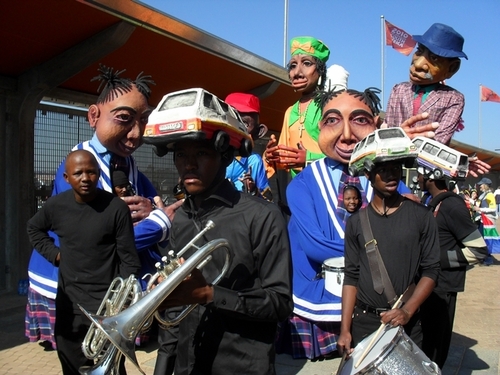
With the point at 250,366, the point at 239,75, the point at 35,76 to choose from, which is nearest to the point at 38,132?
the point at 35,76

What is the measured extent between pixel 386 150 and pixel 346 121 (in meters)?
1.26

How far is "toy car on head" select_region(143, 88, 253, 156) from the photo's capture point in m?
2.15

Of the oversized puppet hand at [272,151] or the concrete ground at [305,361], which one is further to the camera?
the oversized puppet hand at [272,151]

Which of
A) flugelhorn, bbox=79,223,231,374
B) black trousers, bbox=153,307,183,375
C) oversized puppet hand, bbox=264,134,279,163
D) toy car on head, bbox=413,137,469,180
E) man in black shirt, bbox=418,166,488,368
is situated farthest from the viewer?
oversized puppet hand, bbox=264,134,279,163

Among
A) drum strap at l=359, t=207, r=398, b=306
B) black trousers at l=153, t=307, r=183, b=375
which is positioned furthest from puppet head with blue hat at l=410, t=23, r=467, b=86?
black trousers at l=153, t=307, r=183, b=375

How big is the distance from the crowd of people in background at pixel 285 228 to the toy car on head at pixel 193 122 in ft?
0.08

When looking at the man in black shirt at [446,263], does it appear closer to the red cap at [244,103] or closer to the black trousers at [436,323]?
the black trousers at [436,323]

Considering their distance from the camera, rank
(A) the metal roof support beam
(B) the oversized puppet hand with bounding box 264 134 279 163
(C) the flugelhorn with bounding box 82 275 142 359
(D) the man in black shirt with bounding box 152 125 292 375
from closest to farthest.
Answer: (D) the man in black shirt with bounding box 152 125 292 375, (C) the flugelhorn with bounding box 82 275 142 359, (B) the oversized puppet hand with bounding box 264 134 279 163, (A) the metal roof support beam

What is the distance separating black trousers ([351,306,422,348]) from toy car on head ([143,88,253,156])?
4.20ft

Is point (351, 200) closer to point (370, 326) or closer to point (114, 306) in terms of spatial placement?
point (370, 326)

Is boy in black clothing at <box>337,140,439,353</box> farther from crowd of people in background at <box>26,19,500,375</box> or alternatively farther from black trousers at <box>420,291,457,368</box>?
black trousers at <box>420,291,457,368</box>

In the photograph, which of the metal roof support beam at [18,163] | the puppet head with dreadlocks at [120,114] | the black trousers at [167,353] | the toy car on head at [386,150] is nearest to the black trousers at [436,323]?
the toy car on head at [386,150]

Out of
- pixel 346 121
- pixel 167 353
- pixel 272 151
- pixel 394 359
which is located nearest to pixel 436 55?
pixel 346 121

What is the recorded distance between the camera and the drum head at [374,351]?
2383 mm
